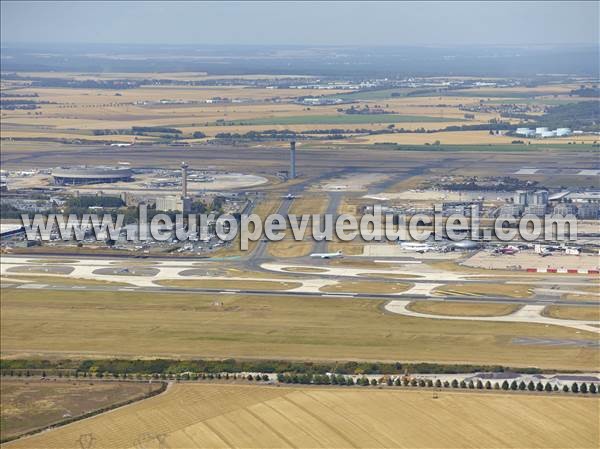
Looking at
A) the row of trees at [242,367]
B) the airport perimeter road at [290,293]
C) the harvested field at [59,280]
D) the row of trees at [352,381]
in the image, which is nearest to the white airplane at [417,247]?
the airport perimeter road at [290,293]

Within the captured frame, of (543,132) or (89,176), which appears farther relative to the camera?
(543,132)

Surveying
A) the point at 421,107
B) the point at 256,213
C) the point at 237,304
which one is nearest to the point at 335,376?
the point at 237,304

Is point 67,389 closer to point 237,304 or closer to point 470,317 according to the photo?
point 237,304

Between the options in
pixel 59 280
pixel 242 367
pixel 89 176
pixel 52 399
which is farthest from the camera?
pixel 89 176

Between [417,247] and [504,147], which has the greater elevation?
[504,147]

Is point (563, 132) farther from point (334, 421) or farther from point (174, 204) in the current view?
point (334, 421)

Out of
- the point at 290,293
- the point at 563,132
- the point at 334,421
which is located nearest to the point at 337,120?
the point at 563,132

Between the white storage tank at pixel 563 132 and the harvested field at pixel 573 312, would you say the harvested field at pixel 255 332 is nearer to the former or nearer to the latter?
the harvested field at pixel 573 312
